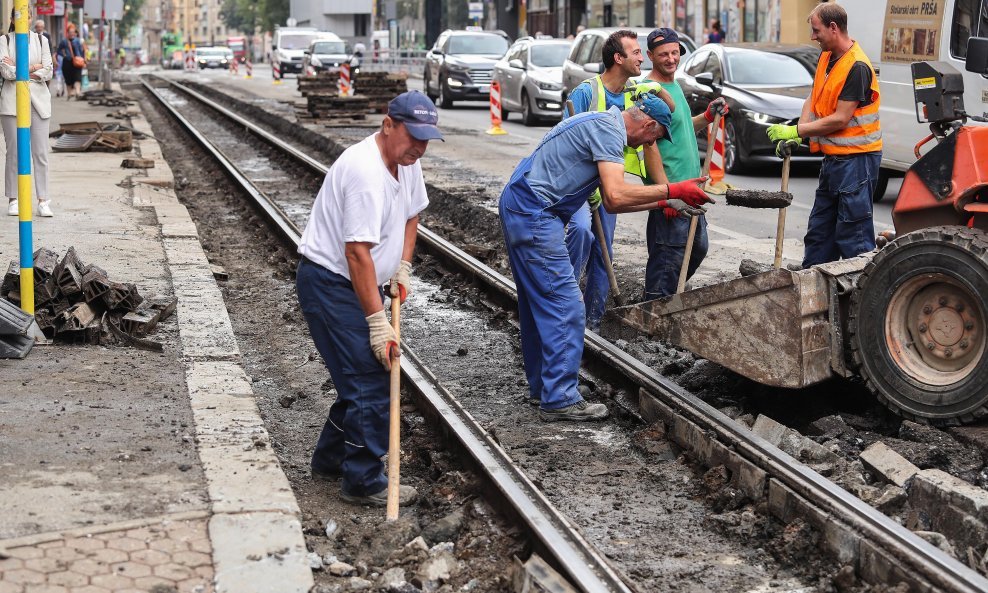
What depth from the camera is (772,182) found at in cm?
1599

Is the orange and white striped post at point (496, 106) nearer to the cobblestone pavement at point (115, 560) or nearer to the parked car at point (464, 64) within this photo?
the parked car at point (464, 64)

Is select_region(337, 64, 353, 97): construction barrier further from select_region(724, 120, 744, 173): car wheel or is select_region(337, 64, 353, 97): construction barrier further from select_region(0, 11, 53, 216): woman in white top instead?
select_region(0, 11, 53, 216): woman in white top

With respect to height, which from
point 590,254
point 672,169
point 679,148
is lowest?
point 590,254

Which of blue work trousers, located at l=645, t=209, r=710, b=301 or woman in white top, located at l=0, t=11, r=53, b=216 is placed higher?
woman in white top, located at l=0, t=11, r=53, b=216

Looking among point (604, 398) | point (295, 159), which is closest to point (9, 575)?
point (604, 398)

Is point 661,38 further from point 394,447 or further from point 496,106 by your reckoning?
point 496,106

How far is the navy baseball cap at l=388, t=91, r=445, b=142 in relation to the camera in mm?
4945

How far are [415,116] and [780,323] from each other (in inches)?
85.8

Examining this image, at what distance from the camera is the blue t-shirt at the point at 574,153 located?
6.33 m

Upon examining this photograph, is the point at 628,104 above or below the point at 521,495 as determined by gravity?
above

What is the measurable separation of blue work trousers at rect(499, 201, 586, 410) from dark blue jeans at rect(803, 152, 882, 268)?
1.87m

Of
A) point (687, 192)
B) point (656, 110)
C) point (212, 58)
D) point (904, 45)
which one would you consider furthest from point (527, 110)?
point (212, 58)

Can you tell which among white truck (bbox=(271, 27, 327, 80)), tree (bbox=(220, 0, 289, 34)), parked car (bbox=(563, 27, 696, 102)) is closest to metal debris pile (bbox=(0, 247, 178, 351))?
parked car (bbox=(563, 27, 696, 102))

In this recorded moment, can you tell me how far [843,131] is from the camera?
7625mm
